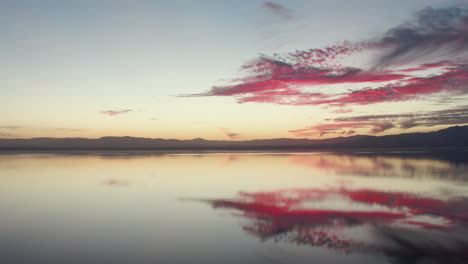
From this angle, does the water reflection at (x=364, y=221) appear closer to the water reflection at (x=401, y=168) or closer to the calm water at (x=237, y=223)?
the calm water at (x=237, y=223)

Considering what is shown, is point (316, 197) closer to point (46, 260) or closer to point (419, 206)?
point (419, 206)

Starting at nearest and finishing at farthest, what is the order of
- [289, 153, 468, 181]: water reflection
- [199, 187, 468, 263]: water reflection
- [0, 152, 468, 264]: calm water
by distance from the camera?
[0, 152, 468, 264]: calm water
[199, 187, 468, 263]: water reflection
[289, 153, 468, 181]: water reflection

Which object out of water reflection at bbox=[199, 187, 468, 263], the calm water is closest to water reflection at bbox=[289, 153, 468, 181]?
the calm water

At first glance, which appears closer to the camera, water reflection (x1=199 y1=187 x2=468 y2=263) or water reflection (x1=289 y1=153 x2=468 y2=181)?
water reflection (x1=199 y1=187 x2=468 y2=263)

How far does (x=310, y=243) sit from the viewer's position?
9.28 m

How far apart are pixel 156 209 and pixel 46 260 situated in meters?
6.18

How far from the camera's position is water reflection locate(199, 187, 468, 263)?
8.83 meters

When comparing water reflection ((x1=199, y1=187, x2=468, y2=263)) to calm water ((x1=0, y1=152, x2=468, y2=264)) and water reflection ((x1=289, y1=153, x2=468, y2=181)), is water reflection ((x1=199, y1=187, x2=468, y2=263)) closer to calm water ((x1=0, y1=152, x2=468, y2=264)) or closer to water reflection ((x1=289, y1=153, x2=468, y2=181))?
calm water ((x1=0, y1=152, x2=468, y2=264))

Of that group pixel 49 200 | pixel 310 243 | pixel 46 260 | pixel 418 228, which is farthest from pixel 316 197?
pixel 49 200

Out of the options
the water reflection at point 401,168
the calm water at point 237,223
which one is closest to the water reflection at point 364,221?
the calm water at point 237,223

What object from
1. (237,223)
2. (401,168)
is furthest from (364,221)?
(401,168)

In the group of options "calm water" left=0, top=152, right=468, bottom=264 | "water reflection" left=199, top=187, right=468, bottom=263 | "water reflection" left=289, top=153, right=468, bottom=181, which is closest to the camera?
"calm water" left=0, top=152, right=468, bottom=264

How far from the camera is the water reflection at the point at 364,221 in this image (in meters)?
8.83

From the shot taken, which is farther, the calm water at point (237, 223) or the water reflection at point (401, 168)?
the water reflection at point (401, 168)
